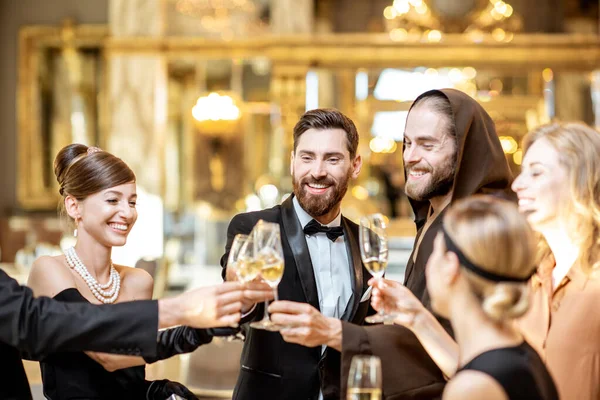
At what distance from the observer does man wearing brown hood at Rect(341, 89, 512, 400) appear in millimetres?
2623

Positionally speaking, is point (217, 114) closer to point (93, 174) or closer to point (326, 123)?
point (326, 123)

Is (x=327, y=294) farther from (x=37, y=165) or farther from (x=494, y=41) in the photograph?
(x=37, y=165)

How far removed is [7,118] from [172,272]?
4.26 metres

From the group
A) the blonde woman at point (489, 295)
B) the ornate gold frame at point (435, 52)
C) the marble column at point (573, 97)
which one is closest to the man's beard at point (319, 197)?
the blonde woman at point (489, 295)

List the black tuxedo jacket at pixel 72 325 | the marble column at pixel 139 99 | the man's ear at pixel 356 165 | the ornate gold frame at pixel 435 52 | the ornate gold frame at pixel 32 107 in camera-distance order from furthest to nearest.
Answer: the ornate gold frame at pixel 32 107
the marble column at pixel 139 99
the ornate gold frame at pixel 435 52
the man's ear at pixel 356 165
the black tuxedo jacket at pixel 72 325

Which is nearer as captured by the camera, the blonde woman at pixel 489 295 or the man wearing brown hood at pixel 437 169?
the blonde woman at pixel 489 295

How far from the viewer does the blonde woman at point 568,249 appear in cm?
244

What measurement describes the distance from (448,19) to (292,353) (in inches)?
358

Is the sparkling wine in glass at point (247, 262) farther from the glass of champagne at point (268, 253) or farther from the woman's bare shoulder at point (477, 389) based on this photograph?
the woman's bare shoulder at point (477, 389)

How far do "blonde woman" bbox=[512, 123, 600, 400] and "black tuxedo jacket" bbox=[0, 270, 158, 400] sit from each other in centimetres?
118

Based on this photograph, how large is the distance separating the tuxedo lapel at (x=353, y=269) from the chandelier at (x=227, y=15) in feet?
27.6

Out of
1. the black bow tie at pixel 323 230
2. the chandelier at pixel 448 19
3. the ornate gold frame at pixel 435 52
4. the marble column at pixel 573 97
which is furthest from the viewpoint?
the marble column at pixel 573 97

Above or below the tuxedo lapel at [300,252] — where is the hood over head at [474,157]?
above

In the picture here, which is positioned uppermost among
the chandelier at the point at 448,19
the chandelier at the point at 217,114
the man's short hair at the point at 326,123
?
the chandelier at the point at 448,19
